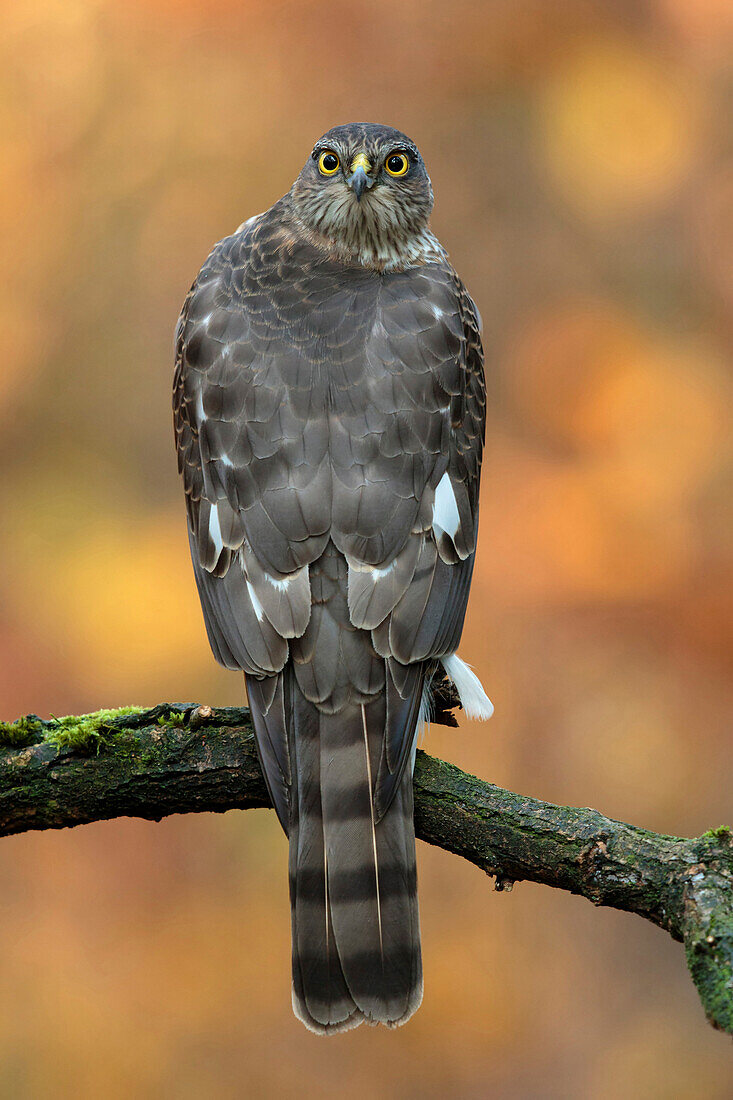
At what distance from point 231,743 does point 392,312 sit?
1.21 metres

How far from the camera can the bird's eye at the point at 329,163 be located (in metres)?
3.37

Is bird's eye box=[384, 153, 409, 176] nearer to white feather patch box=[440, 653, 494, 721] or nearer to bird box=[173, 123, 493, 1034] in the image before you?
bird box=[173, 123, 493, 1034]

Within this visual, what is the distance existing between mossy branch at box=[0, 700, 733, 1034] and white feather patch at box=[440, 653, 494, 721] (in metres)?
0.21

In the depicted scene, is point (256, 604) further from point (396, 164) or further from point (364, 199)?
point (396, 164)

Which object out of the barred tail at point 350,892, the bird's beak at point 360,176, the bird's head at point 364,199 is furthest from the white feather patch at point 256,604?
the bird's beak at point 360,176

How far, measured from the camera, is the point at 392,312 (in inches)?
120

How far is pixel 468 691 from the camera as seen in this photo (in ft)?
9.38

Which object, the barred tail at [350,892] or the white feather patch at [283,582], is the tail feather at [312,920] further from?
the white feather patch at [283,582]

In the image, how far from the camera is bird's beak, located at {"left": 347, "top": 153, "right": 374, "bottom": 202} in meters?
3.23

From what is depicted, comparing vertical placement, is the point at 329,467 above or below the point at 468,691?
above

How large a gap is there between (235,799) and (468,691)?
0.64 meters

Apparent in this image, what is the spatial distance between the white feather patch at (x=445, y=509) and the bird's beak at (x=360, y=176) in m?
0.89

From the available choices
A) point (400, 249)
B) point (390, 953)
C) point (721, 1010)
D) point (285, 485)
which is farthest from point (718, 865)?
point (400, 249)

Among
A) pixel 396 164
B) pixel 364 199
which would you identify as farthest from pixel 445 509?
pixel 396 164
